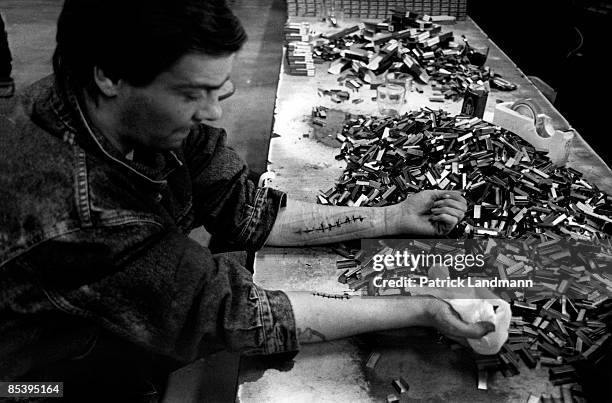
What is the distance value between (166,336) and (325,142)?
66.2 inches

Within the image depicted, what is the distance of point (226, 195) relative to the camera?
6.19ft

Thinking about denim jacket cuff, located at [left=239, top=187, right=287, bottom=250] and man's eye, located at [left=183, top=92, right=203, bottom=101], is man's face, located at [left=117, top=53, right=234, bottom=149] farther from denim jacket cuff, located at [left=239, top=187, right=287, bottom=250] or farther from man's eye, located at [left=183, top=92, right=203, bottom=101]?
denim jacket cuff, located at [left=239, top=187, right=287, bottom=250]

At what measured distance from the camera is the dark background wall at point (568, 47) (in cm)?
358

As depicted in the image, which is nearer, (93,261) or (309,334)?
(93,261)

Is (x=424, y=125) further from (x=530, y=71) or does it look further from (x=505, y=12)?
(x=505, y=12)

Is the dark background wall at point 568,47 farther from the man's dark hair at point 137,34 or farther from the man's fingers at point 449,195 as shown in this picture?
the man's dark hair at point 137,34

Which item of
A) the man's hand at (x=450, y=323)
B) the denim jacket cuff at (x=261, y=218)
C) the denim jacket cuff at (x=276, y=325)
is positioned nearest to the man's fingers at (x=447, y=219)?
the man's hand at (x=450, y=323)

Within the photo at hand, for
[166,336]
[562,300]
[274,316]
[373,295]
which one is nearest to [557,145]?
[562,300]

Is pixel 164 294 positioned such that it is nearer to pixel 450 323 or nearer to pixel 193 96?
pixel 193 96

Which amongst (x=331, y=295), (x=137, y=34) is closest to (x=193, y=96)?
(x=137, y=34)

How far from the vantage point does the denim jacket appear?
1.15m

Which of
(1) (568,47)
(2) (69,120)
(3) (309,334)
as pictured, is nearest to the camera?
(2) (69,120)

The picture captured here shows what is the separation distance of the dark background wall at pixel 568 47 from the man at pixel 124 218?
108 inches

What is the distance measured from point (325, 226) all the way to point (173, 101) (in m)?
0.99
